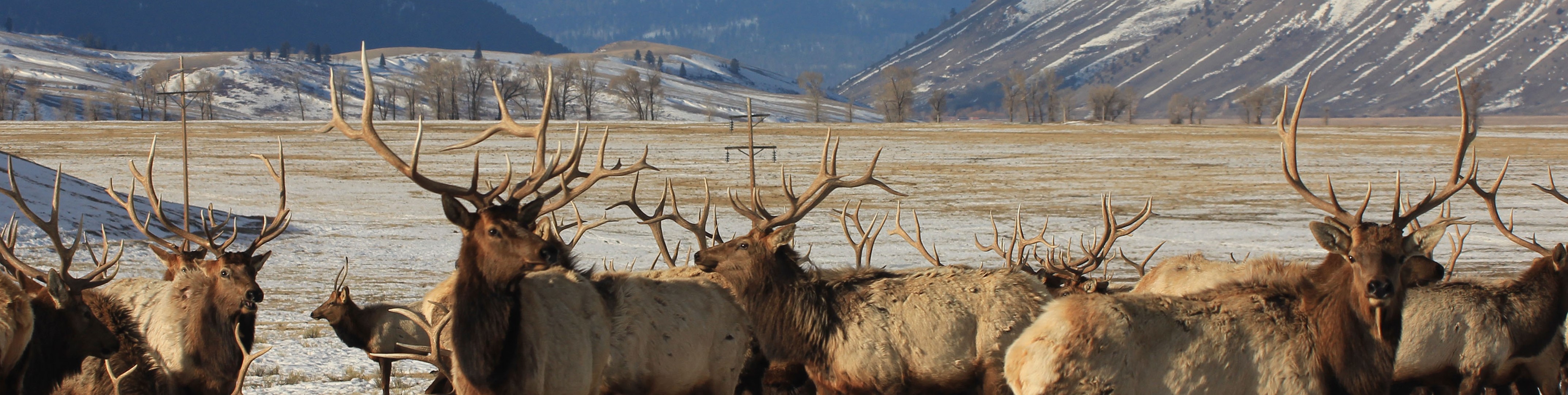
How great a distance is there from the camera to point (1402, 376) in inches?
325

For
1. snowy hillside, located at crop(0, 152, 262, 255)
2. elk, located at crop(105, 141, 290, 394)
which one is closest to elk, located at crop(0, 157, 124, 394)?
elk, located at crop(105, 141, 290, 394)

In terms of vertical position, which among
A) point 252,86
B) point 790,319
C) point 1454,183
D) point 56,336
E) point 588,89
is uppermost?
point 252,86

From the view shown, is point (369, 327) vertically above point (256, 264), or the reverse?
point (256, 264)

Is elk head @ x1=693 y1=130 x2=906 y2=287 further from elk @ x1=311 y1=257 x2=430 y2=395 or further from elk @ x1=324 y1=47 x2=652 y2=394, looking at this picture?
elk @ x1=311 y1=257 x2=430 y2=395

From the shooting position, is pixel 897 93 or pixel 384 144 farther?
pixel 897 93

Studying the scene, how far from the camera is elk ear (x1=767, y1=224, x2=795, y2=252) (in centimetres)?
807

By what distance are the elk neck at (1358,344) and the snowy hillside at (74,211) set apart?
604 inches

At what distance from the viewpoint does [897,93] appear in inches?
5364

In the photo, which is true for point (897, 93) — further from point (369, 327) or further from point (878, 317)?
point (878, 317)

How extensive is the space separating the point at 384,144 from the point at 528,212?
2.86 feet

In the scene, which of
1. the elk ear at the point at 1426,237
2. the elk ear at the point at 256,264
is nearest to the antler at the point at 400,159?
the elk ear at the point at 256,264

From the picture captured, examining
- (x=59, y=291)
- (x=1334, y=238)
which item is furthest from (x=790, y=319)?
(x=59, y=291)

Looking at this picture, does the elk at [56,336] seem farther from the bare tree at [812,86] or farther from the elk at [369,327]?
the bare tree at [812,86]

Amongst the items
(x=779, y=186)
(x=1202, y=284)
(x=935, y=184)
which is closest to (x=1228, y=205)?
(x=935, y=184)
